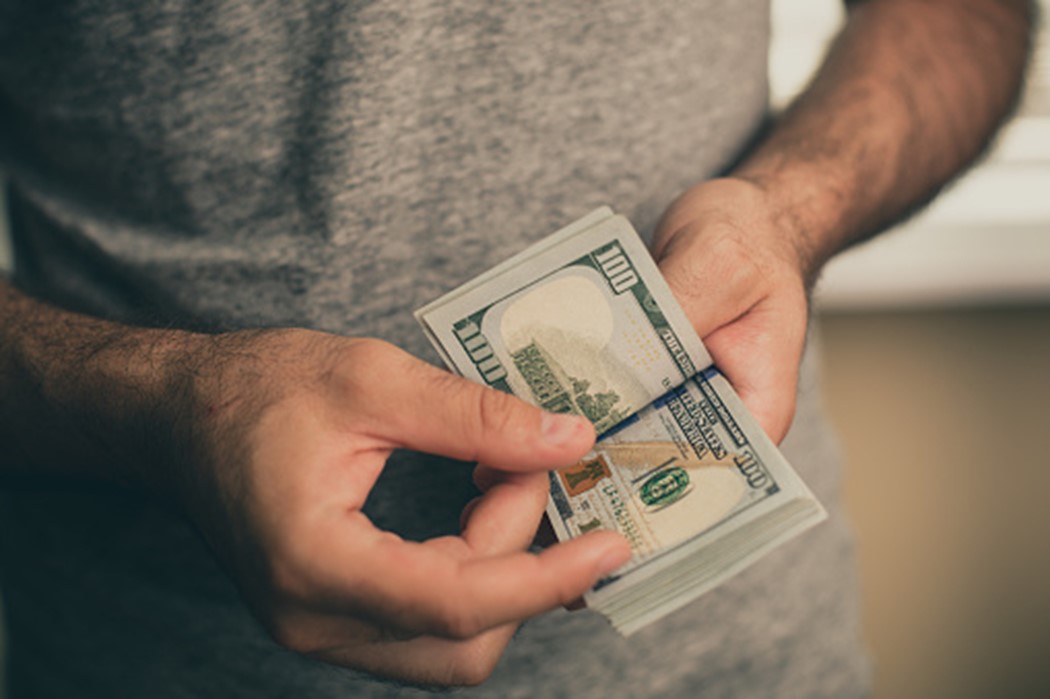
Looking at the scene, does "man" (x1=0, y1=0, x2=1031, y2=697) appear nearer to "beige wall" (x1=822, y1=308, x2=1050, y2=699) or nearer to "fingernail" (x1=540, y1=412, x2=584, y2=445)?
"fingernail" (x1=540, y1=412, x2=584, y2=445)

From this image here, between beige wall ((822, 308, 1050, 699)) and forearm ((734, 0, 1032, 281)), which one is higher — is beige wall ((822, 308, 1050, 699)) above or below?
below

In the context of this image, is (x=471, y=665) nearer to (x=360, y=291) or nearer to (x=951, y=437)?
(x=360, y=291)

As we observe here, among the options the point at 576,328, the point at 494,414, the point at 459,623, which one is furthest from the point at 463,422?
the point at 576,328

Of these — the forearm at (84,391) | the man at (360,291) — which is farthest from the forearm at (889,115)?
the forearm at (84,391)

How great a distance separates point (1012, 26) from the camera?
1221 millimetres

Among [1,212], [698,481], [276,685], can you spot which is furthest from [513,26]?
[1,212]

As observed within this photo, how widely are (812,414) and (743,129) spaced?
16.8 inches

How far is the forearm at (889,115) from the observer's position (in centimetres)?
96

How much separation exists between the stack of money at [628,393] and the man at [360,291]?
1.8 inches

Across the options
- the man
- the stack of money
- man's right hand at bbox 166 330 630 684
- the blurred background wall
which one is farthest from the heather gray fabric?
the blurred background wall

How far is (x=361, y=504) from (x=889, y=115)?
3.08 feet

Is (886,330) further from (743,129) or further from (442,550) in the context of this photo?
(442,550)

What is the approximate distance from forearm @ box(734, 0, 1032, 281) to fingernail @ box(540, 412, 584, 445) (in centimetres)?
43

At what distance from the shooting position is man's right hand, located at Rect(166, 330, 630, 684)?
1.86ft
